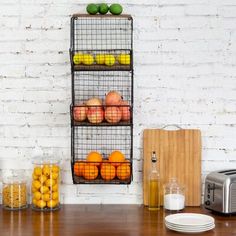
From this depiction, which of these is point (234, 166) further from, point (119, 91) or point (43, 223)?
point (43, 223)

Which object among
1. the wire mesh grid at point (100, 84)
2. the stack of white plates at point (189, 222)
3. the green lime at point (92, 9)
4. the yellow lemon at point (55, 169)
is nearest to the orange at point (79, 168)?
the yellow lemon at point (55, 169)

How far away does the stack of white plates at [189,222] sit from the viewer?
2.43 metres

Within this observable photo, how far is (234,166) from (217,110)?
0.30 metres

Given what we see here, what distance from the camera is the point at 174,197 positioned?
2760mm

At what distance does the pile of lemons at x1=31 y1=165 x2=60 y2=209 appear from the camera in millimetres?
2773

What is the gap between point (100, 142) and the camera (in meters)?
2.90

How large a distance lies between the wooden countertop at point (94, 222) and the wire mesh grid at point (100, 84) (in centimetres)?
54

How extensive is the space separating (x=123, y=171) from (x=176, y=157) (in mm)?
331

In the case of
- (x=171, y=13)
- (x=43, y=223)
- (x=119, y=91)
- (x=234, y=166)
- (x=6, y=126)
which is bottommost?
(x=43, y=223)

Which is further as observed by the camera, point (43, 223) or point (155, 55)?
point (155, 55)

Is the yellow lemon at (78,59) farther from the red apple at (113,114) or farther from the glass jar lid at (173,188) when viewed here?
the glass jar lid at (173,188)

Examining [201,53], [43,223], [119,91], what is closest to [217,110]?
[201,53]

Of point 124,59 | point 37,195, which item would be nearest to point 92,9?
point 124,59

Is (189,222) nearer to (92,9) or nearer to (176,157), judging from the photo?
(176,157)
